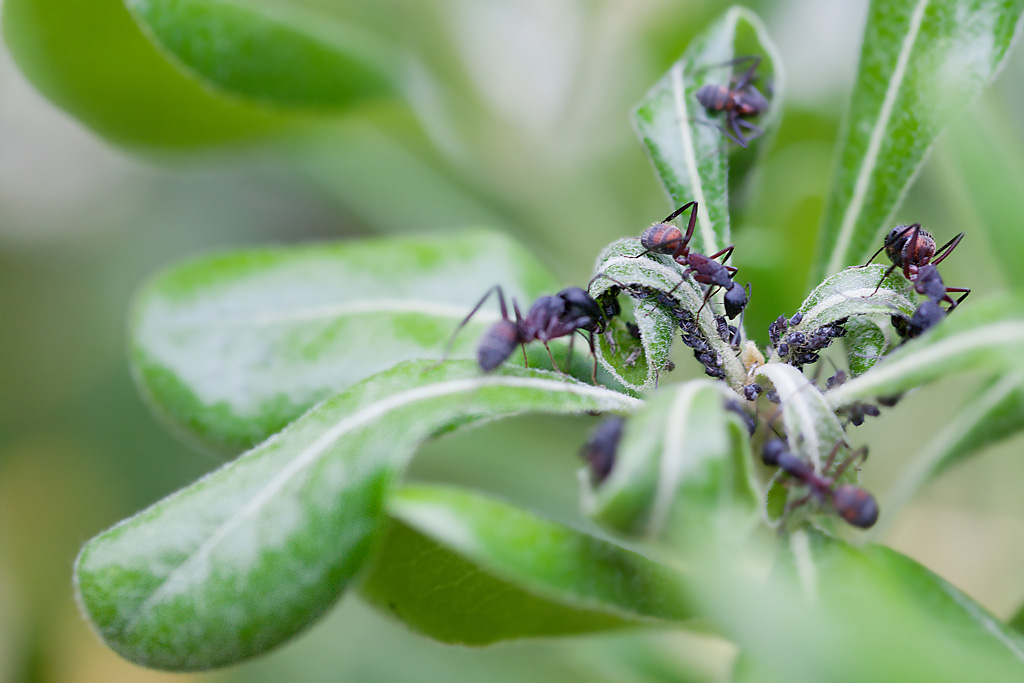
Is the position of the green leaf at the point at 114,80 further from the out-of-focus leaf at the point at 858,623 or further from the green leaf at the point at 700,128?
the out-of-focus leaf at the point at 858,623

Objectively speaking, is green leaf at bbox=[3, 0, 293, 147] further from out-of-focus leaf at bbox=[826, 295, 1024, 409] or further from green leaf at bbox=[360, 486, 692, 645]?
out-of-focus leaf at bbox=[826, 295, 1024, 409]

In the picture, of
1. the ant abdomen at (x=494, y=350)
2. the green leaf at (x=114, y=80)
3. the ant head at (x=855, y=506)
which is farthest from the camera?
the green leaf at (x=114, y=80)

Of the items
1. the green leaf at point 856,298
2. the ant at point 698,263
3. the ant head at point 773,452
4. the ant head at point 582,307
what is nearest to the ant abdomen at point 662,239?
the ant at point 698,263

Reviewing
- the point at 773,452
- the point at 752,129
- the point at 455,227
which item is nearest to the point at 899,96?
the point at 752,129

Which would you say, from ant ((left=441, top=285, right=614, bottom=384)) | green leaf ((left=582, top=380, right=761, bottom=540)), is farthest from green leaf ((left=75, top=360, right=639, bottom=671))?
Answer: green leaf ((left=582, top=380, right=761, bottom=540))

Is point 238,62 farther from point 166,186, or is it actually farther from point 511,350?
point 166,186

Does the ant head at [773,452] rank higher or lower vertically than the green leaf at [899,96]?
lower
